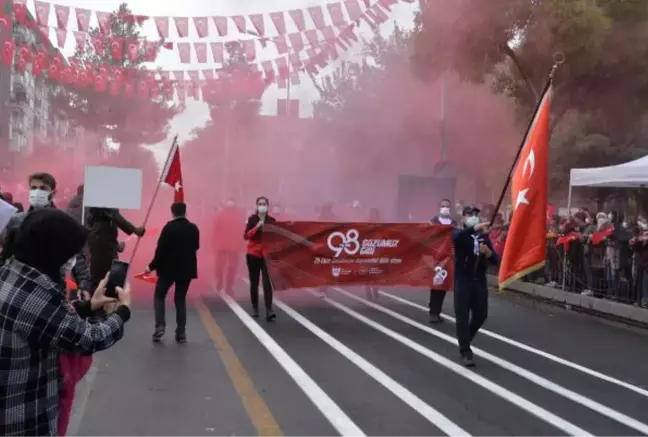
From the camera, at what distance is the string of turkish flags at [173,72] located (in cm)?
1551

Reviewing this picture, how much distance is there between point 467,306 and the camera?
7.62m

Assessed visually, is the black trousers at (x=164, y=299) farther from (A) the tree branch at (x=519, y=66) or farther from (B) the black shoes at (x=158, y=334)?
(A) the tree branch at (x=519, y=66)

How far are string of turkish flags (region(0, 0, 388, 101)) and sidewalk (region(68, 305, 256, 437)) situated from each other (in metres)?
8.49

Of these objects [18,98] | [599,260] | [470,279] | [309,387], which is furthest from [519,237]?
[18,98]

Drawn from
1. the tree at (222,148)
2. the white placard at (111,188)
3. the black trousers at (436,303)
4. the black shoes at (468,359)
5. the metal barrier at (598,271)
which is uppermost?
the tree at (222,148)

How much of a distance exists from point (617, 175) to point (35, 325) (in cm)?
1222

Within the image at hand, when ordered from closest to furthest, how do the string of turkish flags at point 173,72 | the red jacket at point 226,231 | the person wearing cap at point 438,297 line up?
the person wearing cap at point 438,297, the red jacket at point 226,231, the string of turkish flags at point 173,72

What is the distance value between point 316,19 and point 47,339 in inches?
480

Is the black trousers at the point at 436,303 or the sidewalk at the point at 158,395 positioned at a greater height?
the black trousers at the point at 436,303

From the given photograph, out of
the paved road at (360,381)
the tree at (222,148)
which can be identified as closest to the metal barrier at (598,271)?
the paved road at (360,381)

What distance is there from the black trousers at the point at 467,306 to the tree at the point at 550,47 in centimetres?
1042

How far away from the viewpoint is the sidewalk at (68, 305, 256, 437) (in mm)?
5141

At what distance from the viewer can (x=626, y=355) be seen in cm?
873

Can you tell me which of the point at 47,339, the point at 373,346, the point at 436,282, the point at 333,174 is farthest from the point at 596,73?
the point at 333,174
